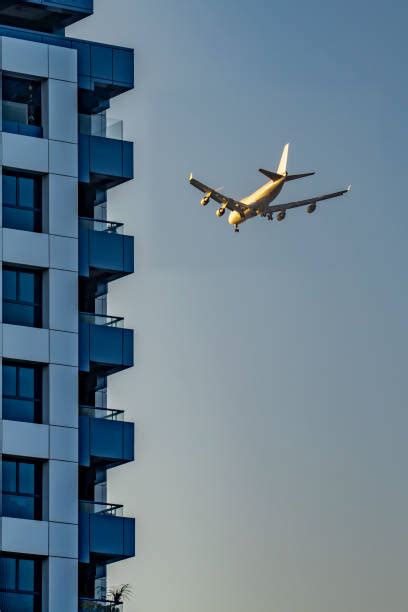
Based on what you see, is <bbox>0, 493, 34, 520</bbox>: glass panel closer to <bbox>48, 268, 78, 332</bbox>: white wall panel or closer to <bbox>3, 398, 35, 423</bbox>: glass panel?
<bbox>3, 398, 35, 423</bbox>: glass panel

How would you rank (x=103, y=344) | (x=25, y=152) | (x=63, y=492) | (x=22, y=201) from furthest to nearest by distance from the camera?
(x=103, y=344) → (x=22, y=201) → (x=25, y=152) → (x=63, y=492)

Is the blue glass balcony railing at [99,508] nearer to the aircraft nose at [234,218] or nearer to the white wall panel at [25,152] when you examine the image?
the white wall panel at [25,152]

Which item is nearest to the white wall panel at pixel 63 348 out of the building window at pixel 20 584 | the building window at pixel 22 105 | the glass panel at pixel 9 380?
the glass panel at pixel 9 380

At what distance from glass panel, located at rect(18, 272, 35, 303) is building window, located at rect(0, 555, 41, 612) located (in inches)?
513

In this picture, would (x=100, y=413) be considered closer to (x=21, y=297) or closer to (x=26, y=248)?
(x=21, y=297)

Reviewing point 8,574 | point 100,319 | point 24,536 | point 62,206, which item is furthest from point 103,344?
point 8,574

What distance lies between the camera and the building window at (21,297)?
10538 centimetres

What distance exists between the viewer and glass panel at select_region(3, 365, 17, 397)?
104 meters

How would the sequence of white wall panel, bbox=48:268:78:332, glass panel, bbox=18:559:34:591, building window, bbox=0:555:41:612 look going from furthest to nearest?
white wall panel, bbox=48:268:78:332
glass panel, bbox=18:559:34:591
building window, bbox=0:555:41:612

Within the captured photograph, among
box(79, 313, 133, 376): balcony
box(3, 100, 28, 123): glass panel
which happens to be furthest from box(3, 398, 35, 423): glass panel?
box(3, 100, 28, 123): glass panel

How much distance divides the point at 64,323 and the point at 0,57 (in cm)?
1370

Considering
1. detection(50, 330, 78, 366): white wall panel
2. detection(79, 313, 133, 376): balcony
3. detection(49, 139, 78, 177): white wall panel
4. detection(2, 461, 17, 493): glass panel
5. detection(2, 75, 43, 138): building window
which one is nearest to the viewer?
detection(2, 461, 17, 493): glass panel

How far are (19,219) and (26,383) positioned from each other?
8.33 metres

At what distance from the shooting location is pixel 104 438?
106562 mm
